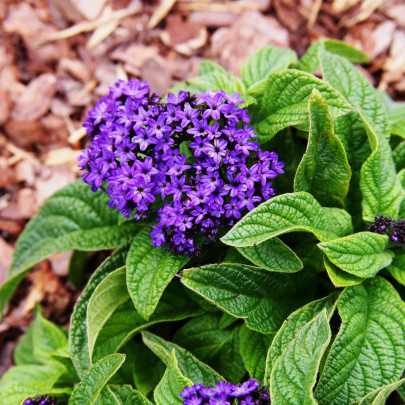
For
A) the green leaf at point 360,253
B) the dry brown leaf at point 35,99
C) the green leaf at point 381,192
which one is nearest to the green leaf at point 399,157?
the green leaf at point 381,192

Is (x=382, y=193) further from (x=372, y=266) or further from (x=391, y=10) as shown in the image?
(x=391, y=10)

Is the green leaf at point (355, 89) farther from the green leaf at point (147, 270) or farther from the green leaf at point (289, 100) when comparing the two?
the green leaf at point (147, 270)

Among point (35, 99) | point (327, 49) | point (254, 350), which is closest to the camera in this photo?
point (254, 350)

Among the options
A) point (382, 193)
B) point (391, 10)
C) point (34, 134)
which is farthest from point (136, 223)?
point (391, 10)

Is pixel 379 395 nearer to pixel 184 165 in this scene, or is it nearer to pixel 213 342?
pixel 213 342

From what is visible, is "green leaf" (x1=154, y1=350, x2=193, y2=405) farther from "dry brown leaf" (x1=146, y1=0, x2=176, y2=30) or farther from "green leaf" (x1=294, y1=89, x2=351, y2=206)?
"dry brown leaf" (x1=146, y1=0, x2=176, y2=30)

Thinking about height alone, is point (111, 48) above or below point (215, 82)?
below

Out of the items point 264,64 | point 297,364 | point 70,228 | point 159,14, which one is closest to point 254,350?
point 297,364
